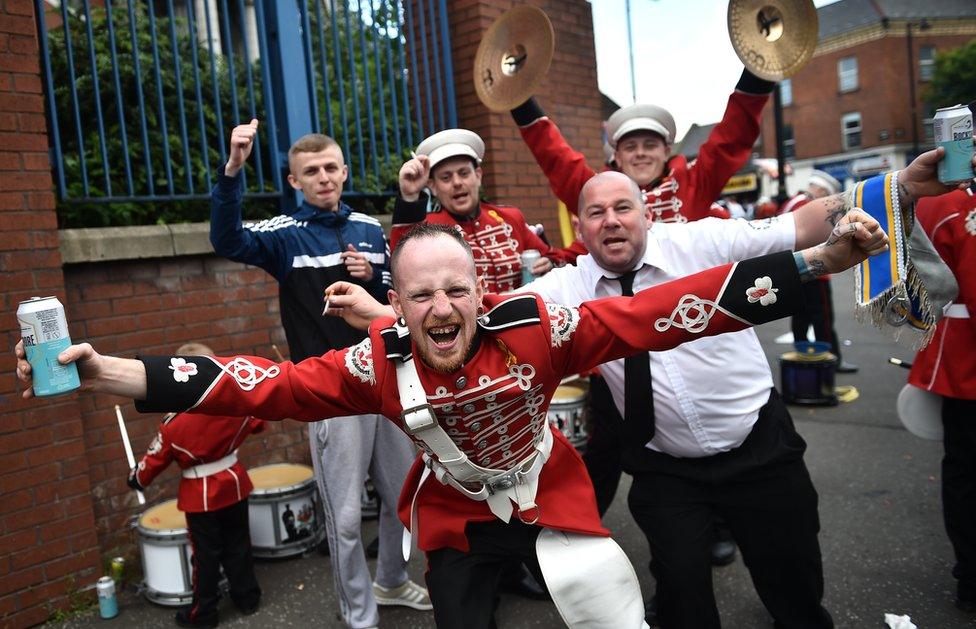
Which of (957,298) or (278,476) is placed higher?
(957,298)

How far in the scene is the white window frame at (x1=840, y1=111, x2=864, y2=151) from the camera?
157 ft

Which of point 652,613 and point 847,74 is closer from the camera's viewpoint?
point 652,613

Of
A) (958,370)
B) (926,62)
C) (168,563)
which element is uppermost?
(926,62)

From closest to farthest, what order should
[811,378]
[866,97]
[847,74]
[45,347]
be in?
[45,347] < [811,378] < [866,97] < [847,74]

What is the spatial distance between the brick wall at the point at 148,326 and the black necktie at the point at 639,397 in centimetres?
300

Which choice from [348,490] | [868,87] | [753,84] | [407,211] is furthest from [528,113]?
[868,87]

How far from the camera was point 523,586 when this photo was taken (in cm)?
409

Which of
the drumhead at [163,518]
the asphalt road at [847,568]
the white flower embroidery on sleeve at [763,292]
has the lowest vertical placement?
the asphalt road at [847,568]

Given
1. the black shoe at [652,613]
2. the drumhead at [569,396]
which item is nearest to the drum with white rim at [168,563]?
the drumhead at [569,396]

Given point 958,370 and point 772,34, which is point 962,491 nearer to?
point 958,370

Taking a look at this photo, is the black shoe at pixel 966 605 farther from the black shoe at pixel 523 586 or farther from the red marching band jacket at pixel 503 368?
the red marching band jacket at pixel 503 368

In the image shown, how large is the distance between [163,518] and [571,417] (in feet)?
8.03

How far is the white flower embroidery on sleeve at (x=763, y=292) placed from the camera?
7.28 feet

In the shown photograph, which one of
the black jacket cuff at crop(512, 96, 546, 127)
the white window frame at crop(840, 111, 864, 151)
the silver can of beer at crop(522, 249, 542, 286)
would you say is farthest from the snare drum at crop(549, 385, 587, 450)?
the white window frame at crop(840, 111, 864, 151)
